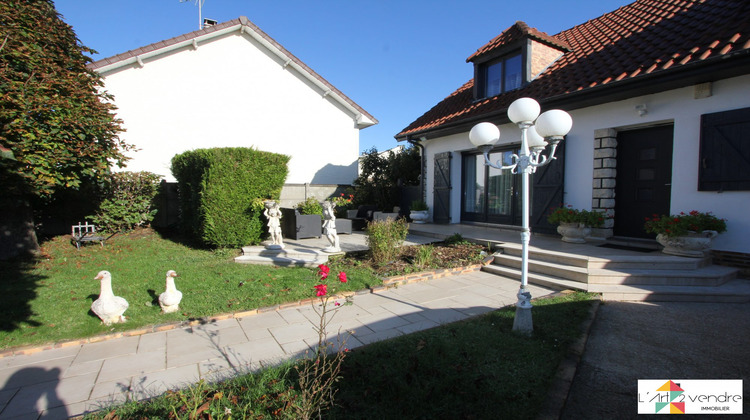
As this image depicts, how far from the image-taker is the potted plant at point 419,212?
10.8 m

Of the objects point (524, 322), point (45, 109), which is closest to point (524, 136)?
point (524, 322)

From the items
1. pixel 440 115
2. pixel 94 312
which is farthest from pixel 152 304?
pixel 440 115

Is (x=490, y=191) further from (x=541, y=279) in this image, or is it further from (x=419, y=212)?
(x=541, y=279)

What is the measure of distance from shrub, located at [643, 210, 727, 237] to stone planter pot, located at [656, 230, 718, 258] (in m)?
0.08

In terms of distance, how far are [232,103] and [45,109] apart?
24.5 feet

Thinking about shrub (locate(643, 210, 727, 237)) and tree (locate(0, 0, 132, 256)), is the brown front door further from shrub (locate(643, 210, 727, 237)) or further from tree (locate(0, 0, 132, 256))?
tree (locate(0, 0, 132, 256))

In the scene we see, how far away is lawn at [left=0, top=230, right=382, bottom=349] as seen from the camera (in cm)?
370

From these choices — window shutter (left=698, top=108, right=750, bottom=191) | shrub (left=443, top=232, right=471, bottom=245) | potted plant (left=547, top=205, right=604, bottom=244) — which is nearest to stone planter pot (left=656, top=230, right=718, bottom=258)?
window shutter (left=698, top=108, right=750, bottom=191)

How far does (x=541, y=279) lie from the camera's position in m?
5.26

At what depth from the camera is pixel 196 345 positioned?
10.9 ft

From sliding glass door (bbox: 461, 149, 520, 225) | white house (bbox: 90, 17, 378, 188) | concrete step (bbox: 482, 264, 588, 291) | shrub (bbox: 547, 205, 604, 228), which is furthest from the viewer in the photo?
white house (bbox: 90, 17, 378, 188)

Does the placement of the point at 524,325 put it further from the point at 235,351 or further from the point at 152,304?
the point at 152,304

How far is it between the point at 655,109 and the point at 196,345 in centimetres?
783

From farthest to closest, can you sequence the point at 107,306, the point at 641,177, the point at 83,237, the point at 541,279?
the point at 83,237
the point at 641,177
the point at 541,279
the point at 107,306
